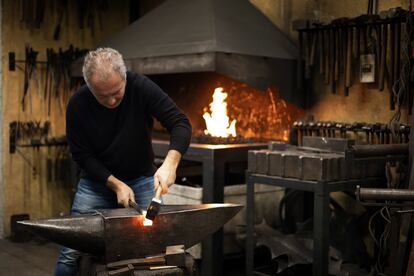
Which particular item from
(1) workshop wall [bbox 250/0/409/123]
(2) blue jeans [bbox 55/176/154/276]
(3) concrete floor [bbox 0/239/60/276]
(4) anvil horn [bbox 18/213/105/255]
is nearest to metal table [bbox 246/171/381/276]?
(1) workshop wall [bbox 250/0/409/123]

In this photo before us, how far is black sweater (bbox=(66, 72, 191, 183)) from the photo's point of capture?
9.53ft

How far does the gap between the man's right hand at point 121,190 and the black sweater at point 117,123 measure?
0.05 metres

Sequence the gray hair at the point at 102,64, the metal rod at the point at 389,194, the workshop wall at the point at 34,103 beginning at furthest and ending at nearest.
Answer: the workshop wall at the point at 34,103, the gray hair at the point at 102,64, the metal rod at the point at 389,194

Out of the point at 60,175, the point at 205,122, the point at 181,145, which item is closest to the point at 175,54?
the point at 205,122

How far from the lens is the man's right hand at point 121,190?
2.74m

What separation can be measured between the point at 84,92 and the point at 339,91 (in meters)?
2.21

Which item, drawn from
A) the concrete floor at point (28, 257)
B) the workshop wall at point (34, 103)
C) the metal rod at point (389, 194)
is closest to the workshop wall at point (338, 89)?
the metal rod at point (389, 194)

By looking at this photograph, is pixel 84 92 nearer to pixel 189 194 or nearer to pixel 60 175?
pixel 189 194

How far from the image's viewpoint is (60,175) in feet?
19.5

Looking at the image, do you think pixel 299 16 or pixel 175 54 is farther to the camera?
pixel 299 16

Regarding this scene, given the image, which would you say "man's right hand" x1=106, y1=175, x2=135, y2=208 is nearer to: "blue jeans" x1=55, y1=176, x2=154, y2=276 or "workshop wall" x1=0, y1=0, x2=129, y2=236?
"blue jeans" x1=55, y1=176, x2=154, y2=276

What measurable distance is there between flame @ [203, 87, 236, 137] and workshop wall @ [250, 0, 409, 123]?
0.69m

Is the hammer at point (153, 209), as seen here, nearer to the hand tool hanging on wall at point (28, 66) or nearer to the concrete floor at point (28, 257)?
the concrete floor at point (28, 257)

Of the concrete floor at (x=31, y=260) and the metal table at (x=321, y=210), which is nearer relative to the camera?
the metal table at (x=321, y=210)
